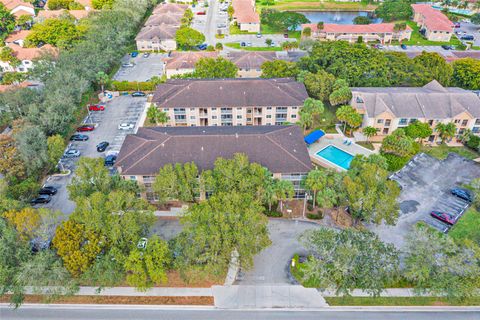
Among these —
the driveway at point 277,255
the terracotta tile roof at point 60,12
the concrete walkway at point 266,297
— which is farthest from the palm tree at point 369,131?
the terracotta tile roof at point 60,12

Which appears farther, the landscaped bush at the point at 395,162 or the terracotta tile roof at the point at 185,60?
the terracotta tile roof at the point at 185,60

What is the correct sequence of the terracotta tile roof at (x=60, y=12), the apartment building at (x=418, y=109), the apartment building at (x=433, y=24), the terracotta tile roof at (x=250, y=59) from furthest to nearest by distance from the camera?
1. the terracotta tile roof at (x=60, y=12)
2. the apartment building at (x=433, y=24)
3. the terracotta tile roof at (x=250, y=59)
4. the apartment building at (x=418, y=109)

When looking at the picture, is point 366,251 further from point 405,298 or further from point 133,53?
point 133,53

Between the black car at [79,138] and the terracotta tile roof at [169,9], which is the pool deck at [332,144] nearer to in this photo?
the black car at [79,138]

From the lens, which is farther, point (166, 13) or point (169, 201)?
point (166, 13)

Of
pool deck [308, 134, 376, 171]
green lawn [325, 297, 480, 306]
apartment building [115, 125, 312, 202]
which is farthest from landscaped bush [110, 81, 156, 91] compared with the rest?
green lawn [325, 297, 480, 306]

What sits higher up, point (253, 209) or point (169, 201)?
point (253, 209)

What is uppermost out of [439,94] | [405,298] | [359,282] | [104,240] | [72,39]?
[72,39]

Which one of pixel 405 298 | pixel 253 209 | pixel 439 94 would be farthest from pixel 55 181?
pixel 439 94
